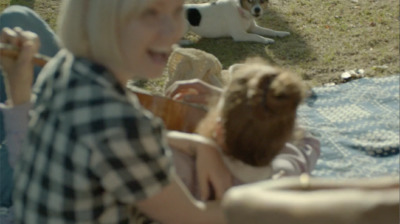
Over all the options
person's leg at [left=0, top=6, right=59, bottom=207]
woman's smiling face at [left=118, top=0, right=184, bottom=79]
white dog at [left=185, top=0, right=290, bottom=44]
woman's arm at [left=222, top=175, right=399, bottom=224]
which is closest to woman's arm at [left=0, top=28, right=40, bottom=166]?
person's leg at [left=0, top=6, right=59, bottom=207]

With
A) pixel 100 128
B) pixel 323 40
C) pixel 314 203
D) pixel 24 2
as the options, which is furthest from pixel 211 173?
pixel 24 2

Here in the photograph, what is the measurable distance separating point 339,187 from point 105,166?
53 cm

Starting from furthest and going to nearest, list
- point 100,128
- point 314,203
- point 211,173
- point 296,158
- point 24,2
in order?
point 24,2, point 296,158, point 211,173, point 100,128, point 314,203

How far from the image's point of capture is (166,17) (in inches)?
55.1

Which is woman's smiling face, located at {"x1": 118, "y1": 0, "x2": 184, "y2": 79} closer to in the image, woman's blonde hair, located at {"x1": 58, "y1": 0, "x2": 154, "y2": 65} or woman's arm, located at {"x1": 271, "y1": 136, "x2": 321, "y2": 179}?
woman's blonde hair, located at {"x1": 58, "y1": 0, "x2": 154, "y2": 65}

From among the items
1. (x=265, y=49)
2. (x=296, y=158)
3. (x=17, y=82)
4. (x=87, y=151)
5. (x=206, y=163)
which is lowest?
(x=265, y=49)

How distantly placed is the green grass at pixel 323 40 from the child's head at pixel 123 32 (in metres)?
2.53

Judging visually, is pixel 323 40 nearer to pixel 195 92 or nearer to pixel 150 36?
pixel 195 92

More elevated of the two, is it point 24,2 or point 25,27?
point 25,27

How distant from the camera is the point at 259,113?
5.52 feet

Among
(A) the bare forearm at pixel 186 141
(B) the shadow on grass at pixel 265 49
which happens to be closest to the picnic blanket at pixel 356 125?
(B) the shadow on grass at pixel 265 49

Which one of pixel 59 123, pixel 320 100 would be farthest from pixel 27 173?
pixel 320 100

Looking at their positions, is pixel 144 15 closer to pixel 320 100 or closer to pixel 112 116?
pixel 112 116

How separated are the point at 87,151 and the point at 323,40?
3621 mm
